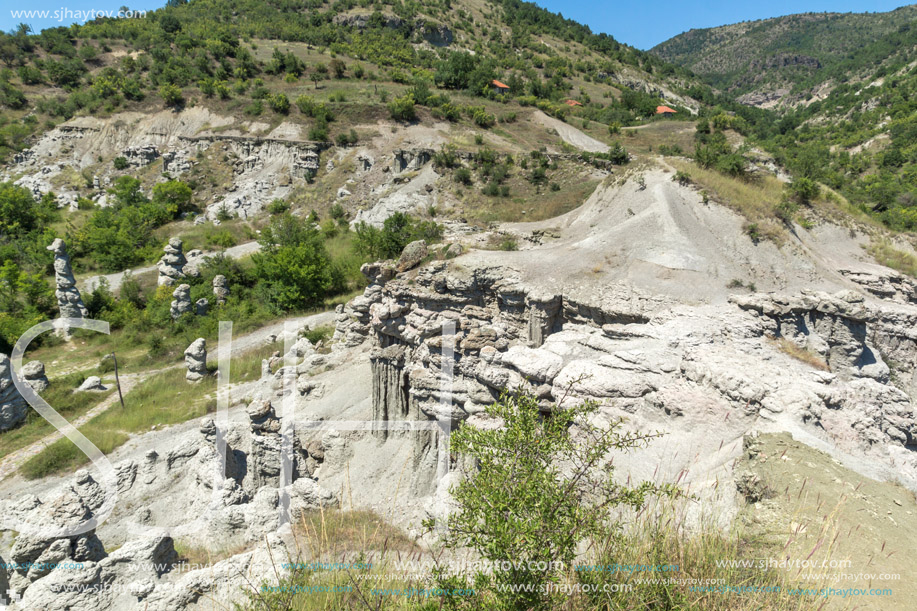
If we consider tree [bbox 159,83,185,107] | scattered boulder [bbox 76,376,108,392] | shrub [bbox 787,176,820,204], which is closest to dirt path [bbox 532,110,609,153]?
shrub [bbox 787,176,820,204]

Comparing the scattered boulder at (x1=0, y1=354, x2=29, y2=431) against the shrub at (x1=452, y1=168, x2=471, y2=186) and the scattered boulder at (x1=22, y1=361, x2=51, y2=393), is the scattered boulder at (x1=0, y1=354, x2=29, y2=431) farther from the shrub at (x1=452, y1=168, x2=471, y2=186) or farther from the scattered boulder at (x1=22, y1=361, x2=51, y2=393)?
the shrub at (x1=452, y1=168, x2=471, y2=186)

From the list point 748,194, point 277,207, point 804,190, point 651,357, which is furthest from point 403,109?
point 651,357

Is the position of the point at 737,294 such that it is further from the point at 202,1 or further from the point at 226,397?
the point at 202,1

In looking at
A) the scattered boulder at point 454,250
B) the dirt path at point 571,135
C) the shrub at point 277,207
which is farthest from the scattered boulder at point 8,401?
the dirt path at point 571,135

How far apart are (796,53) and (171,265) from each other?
166823 millimetres

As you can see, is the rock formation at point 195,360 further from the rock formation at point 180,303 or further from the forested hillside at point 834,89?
the forested hillside at point 834,89

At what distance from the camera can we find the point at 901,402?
323 inches

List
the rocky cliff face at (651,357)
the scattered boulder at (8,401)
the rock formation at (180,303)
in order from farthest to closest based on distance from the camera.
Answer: the rock formation at (180,303), the scattered boulder at (8,401), the rocky cliff face at (651,357)

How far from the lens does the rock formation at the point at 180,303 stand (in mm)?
23528

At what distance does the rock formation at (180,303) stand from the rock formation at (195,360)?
6.54 m

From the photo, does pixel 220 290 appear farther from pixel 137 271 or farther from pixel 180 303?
pixel 137 271

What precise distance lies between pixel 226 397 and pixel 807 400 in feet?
63.9

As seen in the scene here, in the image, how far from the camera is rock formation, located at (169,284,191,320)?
2353 cm

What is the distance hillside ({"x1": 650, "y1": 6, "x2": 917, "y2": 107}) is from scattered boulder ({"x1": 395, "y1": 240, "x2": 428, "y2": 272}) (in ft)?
323
